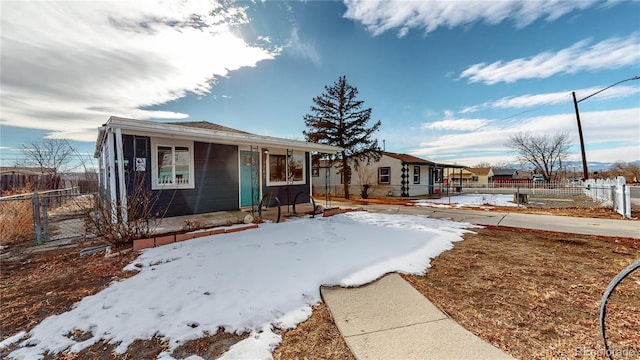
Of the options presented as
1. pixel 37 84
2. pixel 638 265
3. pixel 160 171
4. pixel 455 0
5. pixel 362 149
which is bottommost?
pixel 638 265

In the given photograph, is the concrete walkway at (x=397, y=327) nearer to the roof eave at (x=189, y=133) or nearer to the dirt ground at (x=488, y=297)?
the dirt ground at (x=488, y=297)

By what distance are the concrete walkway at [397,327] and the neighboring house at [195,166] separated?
480 cm

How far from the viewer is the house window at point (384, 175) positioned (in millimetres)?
19609

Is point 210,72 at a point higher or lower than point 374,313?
higher

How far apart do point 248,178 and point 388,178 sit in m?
13.5

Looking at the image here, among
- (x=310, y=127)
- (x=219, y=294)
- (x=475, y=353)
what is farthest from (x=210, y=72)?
(x=475, y=353)

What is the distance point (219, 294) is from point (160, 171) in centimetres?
515

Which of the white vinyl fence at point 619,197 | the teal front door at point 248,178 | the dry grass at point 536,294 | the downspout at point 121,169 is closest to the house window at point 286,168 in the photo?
the teal front door at point 248,178

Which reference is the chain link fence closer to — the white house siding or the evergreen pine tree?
the evergreen pine tree

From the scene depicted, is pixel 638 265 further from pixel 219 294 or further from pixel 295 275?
pixel 219 294

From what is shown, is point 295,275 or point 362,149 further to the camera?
point 362,149

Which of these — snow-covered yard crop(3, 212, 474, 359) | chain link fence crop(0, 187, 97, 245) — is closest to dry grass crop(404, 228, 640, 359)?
snow-covered yard crop(3, 212, 474, 359)

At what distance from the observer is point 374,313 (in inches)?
104

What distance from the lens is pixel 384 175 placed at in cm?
1984
